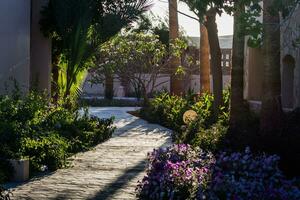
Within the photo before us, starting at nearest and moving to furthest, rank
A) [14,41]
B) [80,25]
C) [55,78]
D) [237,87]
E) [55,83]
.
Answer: [237,87] → [14,41] → [80,25] → [55,83] → [55,78]

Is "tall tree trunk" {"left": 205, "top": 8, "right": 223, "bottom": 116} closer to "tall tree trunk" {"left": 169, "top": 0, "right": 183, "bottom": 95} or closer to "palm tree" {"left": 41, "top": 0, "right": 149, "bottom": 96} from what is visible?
"palm tree" {"left": 41, "top": 0, "right": 149, "bottom": 96}

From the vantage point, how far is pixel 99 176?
912 centimetres

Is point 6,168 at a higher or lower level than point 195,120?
lower

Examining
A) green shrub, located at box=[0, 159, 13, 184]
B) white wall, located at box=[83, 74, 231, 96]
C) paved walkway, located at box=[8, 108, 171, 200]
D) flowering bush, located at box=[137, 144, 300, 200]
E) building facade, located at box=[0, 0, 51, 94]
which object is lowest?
paved walkway, located at box=[8, 108, 171, 200]

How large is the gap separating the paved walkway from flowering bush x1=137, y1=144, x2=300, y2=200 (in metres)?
0.68

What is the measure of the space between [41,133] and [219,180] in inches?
188

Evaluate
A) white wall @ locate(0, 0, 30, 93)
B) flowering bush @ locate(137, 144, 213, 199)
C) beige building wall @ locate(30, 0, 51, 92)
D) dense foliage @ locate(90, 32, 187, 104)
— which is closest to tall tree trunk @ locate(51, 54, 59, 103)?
beige building wall @ locate(30, 0, 51, 92)

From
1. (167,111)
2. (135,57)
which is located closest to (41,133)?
(167,111)

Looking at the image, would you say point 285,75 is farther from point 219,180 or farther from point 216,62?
point 219,180

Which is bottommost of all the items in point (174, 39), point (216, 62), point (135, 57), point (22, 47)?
point (216, 62)

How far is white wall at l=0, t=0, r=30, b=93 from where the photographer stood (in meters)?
13.2

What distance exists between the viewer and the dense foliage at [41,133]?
9.40m

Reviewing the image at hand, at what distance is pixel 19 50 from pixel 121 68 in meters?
15.5

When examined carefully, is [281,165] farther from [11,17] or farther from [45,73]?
[45,73]
